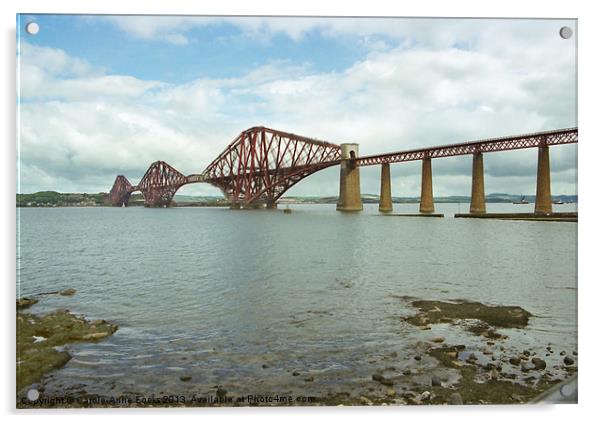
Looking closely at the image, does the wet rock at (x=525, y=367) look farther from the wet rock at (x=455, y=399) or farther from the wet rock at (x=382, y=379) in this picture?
the wet rock at (x=382, y=379)

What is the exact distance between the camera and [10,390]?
5086mm

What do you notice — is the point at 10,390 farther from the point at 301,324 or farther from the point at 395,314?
the point at 395,314

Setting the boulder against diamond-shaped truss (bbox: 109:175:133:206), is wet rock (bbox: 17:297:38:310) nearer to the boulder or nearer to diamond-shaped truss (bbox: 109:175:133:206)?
the boulder

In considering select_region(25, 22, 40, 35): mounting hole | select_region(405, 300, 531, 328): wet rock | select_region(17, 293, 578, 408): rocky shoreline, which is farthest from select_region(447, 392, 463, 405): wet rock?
select_region(25, 22, 40, 35): mounting hole

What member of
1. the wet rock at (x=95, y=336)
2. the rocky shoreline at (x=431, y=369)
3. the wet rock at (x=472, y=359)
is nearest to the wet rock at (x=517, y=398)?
the rocky shoreline at (x=431, y=369)

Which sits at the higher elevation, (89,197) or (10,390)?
(89,197)

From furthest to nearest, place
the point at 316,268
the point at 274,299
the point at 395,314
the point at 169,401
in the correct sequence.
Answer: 1. the point at 316,268
2. the point at 274,299
3. the point at 395,314
4. the point at 169,401

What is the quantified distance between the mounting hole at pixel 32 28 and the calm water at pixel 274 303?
263 centimetres

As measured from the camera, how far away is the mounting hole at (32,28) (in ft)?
18.0

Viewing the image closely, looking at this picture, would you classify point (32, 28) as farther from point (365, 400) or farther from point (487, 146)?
point (487, 146)

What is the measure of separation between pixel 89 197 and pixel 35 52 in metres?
3.74

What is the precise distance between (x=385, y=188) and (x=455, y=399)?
38881 mm

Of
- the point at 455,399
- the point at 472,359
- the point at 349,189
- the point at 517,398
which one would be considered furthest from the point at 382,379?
the point at 349,189
